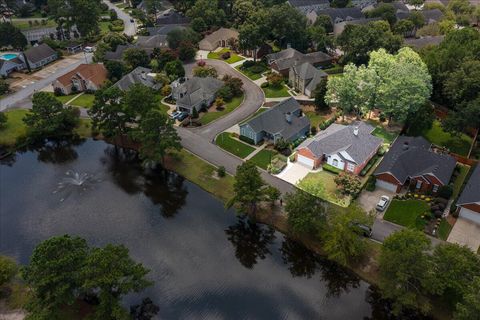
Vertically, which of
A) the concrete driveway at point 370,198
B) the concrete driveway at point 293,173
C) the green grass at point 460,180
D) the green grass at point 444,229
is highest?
the green grass at point 444,229

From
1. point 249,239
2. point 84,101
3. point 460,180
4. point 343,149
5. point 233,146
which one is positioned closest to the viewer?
point 249,239

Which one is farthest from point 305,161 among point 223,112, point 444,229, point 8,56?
point 8,56

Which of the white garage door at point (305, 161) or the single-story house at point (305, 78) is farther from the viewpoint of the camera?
the single-story house at point (305, 78)

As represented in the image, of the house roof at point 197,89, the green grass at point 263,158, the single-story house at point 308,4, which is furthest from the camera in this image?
the single-story house at point 308,4

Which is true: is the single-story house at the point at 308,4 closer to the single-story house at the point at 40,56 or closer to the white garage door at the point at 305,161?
the single-story house at the point at 40,56

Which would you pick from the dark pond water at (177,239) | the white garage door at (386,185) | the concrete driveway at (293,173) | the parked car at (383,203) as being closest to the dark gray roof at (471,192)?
the white garage door at (386,185)

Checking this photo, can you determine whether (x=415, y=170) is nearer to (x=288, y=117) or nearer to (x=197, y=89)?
(x=288, y=117)

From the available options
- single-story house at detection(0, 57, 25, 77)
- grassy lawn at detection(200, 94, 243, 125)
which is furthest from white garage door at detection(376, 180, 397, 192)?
single-story house at detection(0, 57, 25, 77)

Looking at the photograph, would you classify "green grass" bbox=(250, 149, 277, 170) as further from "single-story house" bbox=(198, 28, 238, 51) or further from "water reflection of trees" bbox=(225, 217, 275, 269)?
"single-story house" bbox=(198, 28, 238, 51)
